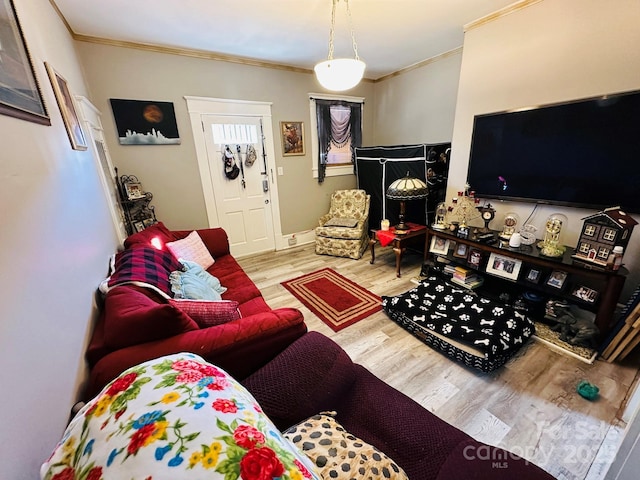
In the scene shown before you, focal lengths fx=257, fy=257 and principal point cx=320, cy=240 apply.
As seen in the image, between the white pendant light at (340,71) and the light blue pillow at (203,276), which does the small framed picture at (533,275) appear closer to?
the white pendant light at (340,71)

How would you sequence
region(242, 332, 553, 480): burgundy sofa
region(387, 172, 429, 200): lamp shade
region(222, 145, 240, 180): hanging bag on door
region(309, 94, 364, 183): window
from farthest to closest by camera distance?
1. region(309, 94, 364, 183): window
2. region(222, 145, 240, 180): hanging bag on door
3. region(387, 172, 429, 200): lamp shade
4. region(242, 332, 553, 480): burgundy sofa

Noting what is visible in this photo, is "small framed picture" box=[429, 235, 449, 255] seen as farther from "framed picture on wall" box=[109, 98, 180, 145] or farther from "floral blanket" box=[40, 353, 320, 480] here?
"framed picture on wall" box=[109, 98, 180, 145]

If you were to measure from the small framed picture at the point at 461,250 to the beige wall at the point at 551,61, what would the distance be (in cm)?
48

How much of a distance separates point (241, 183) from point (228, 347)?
9.44ft

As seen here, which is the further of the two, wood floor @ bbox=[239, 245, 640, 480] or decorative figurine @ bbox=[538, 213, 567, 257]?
decorative figurine @ bbox=[538, 213, 567, 257]

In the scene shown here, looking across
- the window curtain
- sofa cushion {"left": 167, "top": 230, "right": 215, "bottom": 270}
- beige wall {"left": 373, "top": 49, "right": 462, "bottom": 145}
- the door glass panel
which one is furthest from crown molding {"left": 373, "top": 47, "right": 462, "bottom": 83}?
sofa cushion {"left": 167, "top": 230, "right": 215, "bottom": 270}

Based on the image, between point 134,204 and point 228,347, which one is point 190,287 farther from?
point 134,204

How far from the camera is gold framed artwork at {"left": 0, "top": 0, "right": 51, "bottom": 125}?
0.85 metres

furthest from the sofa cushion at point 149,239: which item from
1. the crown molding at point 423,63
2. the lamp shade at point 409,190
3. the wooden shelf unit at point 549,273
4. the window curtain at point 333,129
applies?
the crown molding at point 423,63

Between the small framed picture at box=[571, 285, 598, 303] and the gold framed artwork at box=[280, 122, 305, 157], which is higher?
the gold framed artwork at box=[280, 122, 305, 157]

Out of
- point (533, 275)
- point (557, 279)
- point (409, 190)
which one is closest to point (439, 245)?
point (409, 190)

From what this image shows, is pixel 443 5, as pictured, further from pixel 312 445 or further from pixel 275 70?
pixel 312 445

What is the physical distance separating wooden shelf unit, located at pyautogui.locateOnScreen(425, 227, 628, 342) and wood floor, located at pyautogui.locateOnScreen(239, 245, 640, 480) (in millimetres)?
393

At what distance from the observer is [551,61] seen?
207 cm
